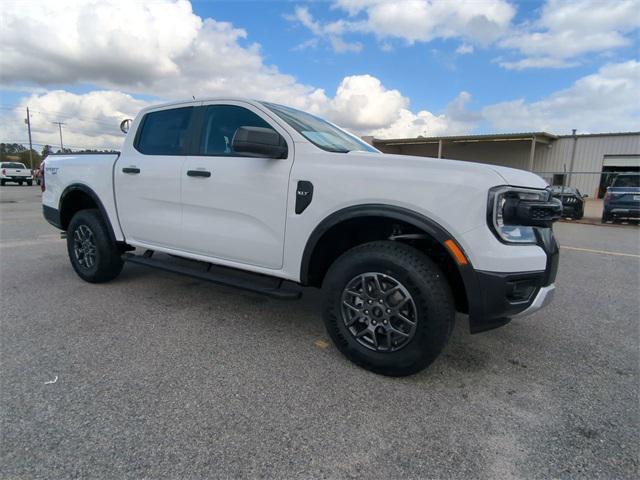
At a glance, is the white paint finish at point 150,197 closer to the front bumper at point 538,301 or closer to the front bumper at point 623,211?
the front bumper at point 538,301

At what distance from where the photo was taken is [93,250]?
448 cm

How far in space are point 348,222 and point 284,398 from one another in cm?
120

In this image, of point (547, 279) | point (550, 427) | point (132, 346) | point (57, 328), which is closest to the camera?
point (550, 427)

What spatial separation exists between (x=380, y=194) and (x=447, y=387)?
1.30 m

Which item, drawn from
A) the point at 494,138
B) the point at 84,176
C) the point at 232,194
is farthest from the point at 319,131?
the point at 494,138

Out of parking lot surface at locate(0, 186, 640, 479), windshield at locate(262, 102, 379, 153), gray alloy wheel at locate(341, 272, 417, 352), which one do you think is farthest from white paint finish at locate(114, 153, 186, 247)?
gray alloy wheel at locate(341, 272, 417, 352)

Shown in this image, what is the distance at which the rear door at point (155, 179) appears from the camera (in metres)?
3.64

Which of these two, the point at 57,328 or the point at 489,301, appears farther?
the point at 57,328

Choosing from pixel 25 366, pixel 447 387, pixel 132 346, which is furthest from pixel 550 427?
pixel 25 366

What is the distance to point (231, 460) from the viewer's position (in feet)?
6.26

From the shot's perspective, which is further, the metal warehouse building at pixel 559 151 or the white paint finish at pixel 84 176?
the metal warehouse building at pixel 559 151

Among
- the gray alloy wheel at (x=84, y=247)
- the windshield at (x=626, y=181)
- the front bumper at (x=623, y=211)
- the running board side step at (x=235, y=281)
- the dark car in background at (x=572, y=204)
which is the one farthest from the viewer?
the windshield at (x=626, y=181)

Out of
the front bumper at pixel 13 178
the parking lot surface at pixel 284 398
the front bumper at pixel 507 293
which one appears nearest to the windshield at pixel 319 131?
the front bumper at pixel 507 293

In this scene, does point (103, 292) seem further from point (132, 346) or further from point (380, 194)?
point (380, 194)
